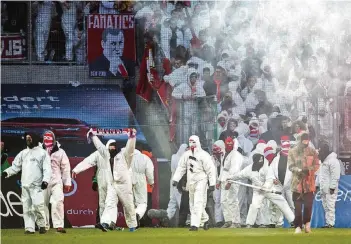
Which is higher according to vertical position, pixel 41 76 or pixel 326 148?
pixel 41 76

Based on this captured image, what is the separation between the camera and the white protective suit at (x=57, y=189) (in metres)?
11.2

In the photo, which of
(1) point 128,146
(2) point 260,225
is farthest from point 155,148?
(2) point 260,225

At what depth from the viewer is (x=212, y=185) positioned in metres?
11.0

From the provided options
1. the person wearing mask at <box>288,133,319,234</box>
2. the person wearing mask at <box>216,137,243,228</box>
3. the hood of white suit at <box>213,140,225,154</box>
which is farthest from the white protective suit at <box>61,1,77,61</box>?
the person wearing mask at <box>288,133,319,234</box>

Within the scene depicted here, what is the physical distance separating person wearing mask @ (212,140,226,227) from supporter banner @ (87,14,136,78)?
3.47 feet

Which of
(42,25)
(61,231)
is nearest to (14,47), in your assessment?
(42,25)

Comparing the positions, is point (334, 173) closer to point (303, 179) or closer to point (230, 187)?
point (303, 179)

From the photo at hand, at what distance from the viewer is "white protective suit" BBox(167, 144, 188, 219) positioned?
11414 mm

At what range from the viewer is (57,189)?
11.2 meters

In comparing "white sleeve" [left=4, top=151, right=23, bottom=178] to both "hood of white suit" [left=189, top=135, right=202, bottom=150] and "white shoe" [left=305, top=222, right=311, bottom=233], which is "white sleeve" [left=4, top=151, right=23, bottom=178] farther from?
"white shoe" [left=305, top=222, right=311, bottom=233]

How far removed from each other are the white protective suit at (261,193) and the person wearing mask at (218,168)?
0.17m

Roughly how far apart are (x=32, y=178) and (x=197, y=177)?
1501mm

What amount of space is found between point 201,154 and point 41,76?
66.6 inches

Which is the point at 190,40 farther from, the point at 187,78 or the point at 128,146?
the point at 128,146
